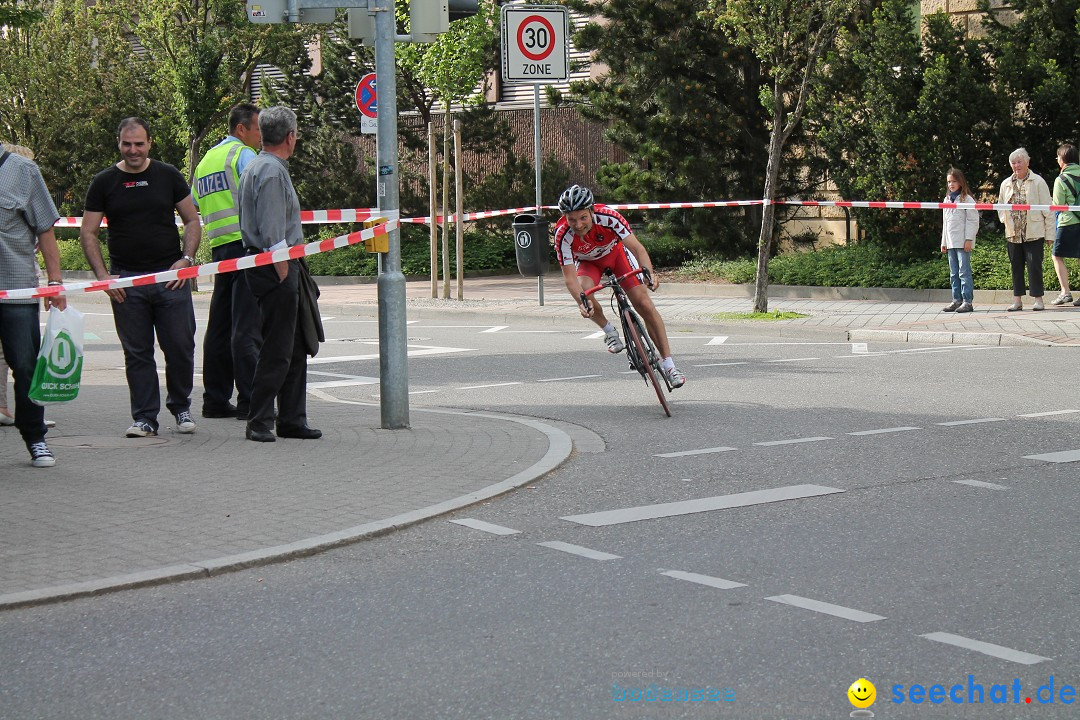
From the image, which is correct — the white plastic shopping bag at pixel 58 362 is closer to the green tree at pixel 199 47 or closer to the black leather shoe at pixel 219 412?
the black leather shoe at pixel 219 412

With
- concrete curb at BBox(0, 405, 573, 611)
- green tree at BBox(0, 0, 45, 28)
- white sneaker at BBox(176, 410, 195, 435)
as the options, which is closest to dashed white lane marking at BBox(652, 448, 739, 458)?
concrete curb at BBox(0, 405, 573, 611)

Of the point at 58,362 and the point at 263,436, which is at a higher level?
the point at 58,362

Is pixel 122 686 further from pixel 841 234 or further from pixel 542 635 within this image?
pixel 841 234

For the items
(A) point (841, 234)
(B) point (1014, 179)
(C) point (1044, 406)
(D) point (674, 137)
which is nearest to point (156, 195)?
(C) point (1044, 406)

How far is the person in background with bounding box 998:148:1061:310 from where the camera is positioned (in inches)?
659

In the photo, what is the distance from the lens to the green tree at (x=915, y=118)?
19359mm

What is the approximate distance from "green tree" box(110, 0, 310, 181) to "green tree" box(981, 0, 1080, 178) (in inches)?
531

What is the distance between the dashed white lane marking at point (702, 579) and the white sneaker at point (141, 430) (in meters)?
4.47

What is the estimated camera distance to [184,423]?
9.30 meters

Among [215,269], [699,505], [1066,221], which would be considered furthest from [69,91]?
[699,505]

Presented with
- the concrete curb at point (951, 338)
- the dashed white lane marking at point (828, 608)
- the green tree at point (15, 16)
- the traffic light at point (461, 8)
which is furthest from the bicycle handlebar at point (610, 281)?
the green tree at point (15, 16)

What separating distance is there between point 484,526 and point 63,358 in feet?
9.02

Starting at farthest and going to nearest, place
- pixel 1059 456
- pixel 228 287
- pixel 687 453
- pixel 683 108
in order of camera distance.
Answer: pixel 683 108 → pixel 228 287 → pixel 687 453 → pixel 1059 456

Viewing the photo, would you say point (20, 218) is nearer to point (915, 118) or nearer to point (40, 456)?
point (40, 456)
